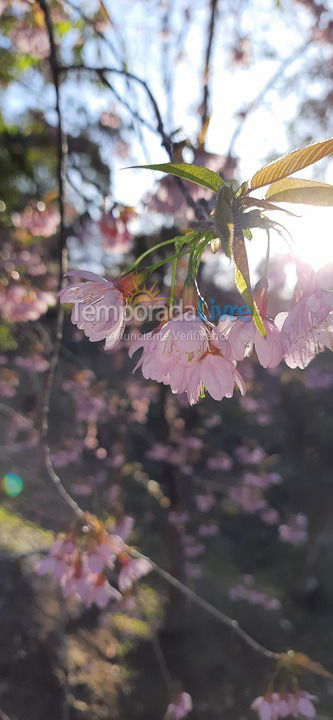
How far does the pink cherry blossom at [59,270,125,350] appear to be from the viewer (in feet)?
3.16

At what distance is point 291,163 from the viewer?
0.70m

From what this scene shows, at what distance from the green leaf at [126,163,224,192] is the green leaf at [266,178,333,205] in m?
0.07

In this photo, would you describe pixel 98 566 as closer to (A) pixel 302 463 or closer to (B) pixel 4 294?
(B) pixel 4 294

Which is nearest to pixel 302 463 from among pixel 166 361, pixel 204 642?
pixel 204 642

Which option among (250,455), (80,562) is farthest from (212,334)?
(250,455)

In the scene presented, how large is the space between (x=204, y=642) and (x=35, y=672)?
1.42 meters

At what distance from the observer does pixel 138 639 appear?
459cm

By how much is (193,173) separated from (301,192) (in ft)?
0.47

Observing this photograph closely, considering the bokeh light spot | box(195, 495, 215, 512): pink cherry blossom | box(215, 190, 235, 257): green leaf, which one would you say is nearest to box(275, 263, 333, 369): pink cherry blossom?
box(215, 190, 235, 257): green leaf

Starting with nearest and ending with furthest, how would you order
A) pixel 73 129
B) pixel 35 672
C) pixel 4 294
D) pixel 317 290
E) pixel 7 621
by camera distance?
pixel 317 290 < pixel 4 294 < pixel 35 672 < pixel 7 621 < pixel 73 129

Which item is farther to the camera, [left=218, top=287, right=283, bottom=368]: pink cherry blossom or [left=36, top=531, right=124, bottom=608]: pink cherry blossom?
[left=36, top=531, right=124, bottom=608]: pink cherry blossom

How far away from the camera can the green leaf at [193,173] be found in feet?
2.27

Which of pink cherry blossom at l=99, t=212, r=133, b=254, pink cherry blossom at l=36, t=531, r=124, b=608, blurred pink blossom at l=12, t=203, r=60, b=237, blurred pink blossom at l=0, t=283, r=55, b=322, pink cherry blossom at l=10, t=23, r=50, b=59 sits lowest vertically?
pink cherry blossom at l=36, t=531, r=124, b=608

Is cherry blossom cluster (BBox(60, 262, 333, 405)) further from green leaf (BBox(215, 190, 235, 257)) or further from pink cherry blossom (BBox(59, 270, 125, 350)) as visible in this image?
green leaf (BBox(215, 190, 235, 257))
